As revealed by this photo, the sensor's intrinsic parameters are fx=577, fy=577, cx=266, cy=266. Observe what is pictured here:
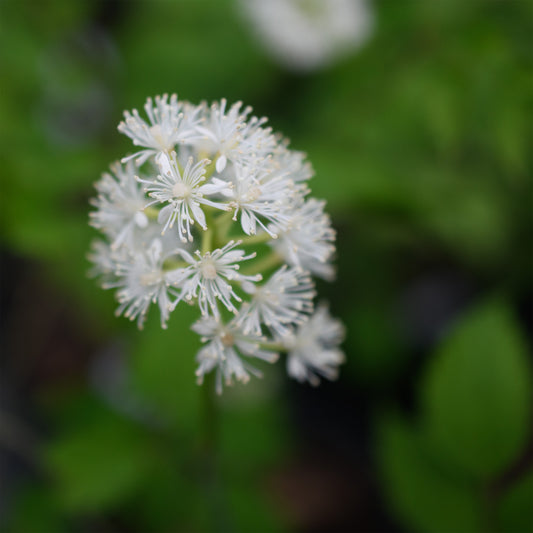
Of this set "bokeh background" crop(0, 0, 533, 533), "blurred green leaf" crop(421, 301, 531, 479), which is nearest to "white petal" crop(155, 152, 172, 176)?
"bokeh background" crop(0, 0, 533, 533)

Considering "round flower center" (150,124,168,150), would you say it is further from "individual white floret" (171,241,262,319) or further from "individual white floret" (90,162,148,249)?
"individual white floret" (171,241,262,319)

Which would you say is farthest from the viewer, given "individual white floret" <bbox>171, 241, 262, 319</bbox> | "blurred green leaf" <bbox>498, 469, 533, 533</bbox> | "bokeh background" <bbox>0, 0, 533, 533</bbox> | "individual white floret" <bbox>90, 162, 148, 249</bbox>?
"bokeh background" <bbox>0, 0, 533, 533</bbox>

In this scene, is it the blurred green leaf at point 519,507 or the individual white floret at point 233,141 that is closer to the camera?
the individual white floret at point 233,141

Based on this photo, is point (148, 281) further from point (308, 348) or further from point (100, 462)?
point (100, 462)

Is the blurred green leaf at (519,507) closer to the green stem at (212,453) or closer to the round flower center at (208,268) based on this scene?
the green stem at (212,453)

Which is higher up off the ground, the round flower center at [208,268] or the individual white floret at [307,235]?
the individual white floret at [307,235]

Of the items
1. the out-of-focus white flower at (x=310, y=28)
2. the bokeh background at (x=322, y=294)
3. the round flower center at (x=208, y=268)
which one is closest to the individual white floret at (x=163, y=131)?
the round flower center at (x=208, y=268)

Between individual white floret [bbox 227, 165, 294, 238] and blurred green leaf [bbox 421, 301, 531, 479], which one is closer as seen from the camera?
individual white floret [bbox 227, 165, 294, 238]
